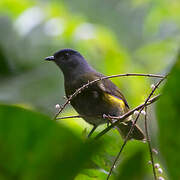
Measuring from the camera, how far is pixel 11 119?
0.65 meters

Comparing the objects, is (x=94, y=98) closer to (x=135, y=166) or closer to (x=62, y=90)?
(x=62, y=90)

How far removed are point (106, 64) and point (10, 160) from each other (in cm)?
431

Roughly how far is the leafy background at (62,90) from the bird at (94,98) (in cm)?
19

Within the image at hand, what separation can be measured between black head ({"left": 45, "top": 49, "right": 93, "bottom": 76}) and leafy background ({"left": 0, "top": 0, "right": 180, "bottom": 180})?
34 centimetres

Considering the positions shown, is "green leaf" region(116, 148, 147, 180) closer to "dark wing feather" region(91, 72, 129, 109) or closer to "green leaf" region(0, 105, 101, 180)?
"green leaf" region(0, 105, 101, 180)

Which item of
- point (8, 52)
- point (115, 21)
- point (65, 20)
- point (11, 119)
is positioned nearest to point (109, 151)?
point (11, 119)

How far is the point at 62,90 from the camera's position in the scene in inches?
231

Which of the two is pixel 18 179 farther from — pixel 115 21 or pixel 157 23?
pixel 115 21

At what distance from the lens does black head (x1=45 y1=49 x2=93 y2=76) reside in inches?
163

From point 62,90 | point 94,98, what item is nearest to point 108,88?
point 94,98

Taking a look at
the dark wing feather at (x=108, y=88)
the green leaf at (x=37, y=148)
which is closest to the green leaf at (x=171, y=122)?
the green leaf at (x=37, y=148)

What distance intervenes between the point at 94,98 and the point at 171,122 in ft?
9.11

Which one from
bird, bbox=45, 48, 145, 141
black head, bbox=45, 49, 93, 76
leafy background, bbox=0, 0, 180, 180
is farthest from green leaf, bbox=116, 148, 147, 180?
black head, bbox=45, 49, 93, 76

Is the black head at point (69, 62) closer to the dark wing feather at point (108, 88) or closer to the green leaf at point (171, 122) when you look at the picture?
the dark wing feather at point (108, 88)
